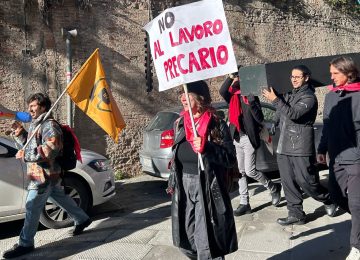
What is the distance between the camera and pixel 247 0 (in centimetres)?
1162

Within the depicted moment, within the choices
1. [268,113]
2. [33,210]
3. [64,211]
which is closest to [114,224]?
[64,211]

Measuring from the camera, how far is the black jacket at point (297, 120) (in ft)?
15.1

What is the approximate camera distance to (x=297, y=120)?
4.80 meters

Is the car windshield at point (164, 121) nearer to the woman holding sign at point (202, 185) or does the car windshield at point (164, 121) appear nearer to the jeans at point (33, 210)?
the jeans at point (33, 210)

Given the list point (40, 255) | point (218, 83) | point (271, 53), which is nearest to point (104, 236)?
point (40, 255)

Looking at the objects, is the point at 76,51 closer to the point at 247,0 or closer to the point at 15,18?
the point at 15,18

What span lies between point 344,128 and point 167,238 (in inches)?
93.2

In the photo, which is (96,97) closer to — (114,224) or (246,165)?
(114,224)

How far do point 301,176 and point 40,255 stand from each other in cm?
312

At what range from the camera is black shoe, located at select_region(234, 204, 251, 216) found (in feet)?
18.4

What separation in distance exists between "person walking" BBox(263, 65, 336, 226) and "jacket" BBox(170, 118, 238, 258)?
52.3 inches

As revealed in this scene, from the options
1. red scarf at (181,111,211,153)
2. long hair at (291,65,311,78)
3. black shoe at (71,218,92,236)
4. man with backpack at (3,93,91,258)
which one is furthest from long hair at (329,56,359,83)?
black shoe at (71,218,92,236)

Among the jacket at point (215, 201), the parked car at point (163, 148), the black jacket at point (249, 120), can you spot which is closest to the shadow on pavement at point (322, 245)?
the jacket at point (215, 201)

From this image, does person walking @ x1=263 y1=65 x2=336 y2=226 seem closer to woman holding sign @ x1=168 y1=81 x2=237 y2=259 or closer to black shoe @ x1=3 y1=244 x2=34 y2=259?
woman holding sign @ x1=168 y1=81 x2=237 y2=259
